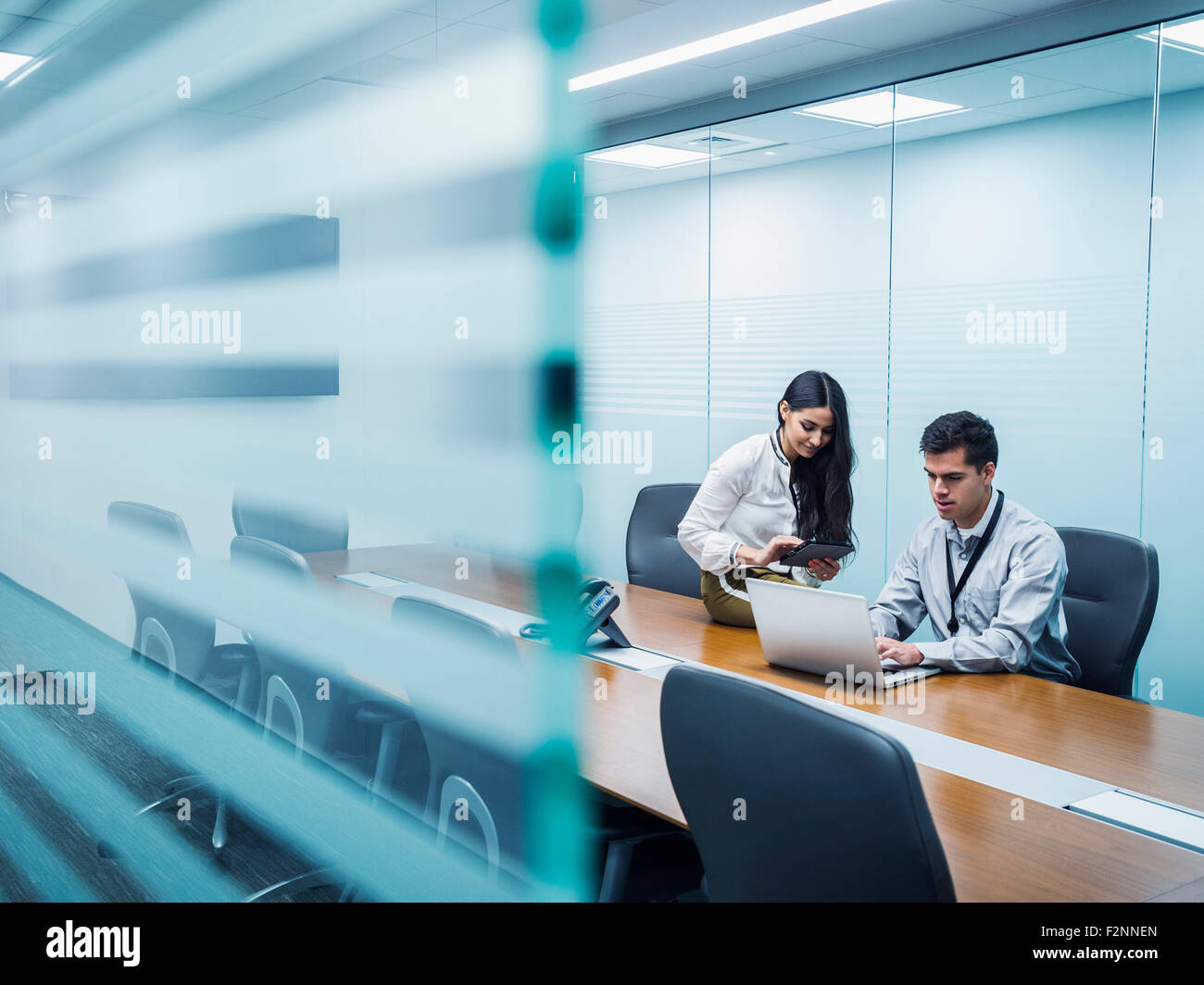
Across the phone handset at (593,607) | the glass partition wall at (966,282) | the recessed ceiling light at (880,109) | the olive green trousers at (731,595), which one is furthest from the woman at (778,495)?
the recessed ceiling light at (880,109)

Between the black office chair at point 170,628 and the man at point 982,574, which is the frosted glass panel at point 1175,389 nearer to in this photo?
the man at point 982,574

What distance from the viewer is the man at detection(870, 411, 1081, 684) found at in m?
2.31

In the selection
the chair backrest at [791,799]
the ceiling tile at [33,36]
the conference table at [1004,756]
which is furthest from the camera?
the ceiling tile at [33,36]

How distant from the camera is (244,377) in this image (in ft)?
5.09

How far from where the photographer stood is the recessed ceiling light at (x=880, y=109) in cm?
397

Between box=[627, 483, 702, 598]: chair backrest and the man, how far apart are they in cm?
110

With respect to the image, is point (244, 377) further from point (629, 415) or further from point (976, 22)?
point (629, 415)

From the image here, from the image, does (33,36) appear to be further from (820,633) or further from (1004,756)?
(1004,756)

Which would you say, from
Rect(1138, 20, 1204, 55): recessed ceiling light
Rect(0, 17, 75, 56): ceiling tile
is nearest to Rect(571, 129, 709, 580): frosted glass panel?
Rect(1138, 20, 1204, 55): recessed ceiling light

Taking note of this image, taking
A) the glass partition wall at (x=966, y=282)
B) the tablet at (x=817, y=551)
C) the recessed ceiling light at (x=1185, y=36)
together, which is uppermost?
the recessed ceiling light at (x=1185, y=36)

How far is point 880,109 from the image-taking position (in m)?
4.16

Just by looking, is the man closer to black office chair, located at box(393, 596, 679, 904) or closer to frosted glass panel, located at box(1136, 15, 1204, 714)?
black office chair, located at box(393, 596, 679, 904)

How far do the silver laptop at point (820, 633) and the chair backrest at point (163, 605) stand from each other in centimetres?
114
